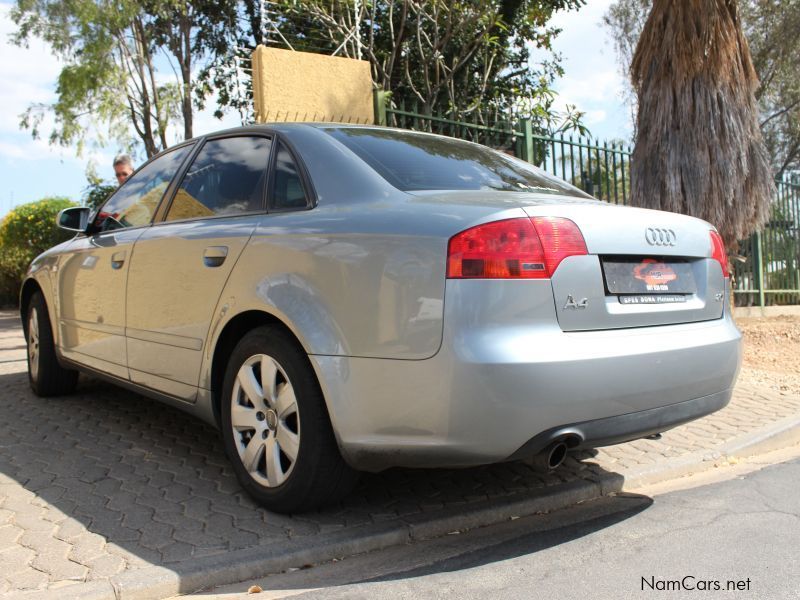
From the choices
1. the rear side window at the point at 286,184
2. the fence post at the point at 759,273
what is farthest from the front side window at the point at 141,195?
the fence post at the point at 759,273

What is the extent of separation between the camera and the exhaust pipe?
9.00ft

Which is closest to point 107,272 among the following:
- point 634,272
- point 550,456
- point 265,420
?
point 265,420

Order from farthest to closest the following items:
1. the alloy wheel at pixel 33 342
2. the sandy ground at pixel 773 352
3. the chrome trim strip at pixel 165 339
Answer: the sandy ground at pixel 773 352 → the alloy wheel at pixel 33 342 → the chrome trim strip at pixel 165 339

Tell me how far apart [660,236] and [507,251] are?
0.85 m

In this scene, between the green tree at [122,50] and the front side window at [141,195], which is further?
the green tree at [122,50]

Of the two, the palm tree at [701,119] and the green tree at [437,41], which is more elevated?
the green tree at [437,41]

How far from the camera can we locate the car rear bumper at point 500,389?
256 centimetres

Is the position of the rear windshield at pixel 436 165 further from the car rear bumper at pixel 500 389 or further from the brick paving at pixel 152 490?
the brick paving at pixel 152 490

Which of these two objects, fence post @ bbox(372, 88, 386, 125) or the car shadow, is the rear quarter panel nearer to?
the car shadow

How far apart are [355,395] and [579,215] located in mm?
1103

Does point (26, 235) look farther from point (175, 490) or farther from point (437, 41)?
point (175, 490)

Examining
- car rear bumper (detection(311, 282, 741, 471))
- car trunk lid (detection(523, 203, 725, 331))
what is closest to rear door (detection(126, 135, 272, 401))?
car rear bumper (detection(311, 282, 741, 471))

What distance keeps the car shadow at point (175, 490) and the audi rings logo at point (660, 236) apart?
50.4 inches

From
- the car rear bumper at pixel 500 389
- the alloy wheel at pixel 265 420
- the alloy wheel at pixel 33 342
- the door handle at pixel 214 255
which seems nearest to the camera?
the car rear bumper at pixel 500 389
